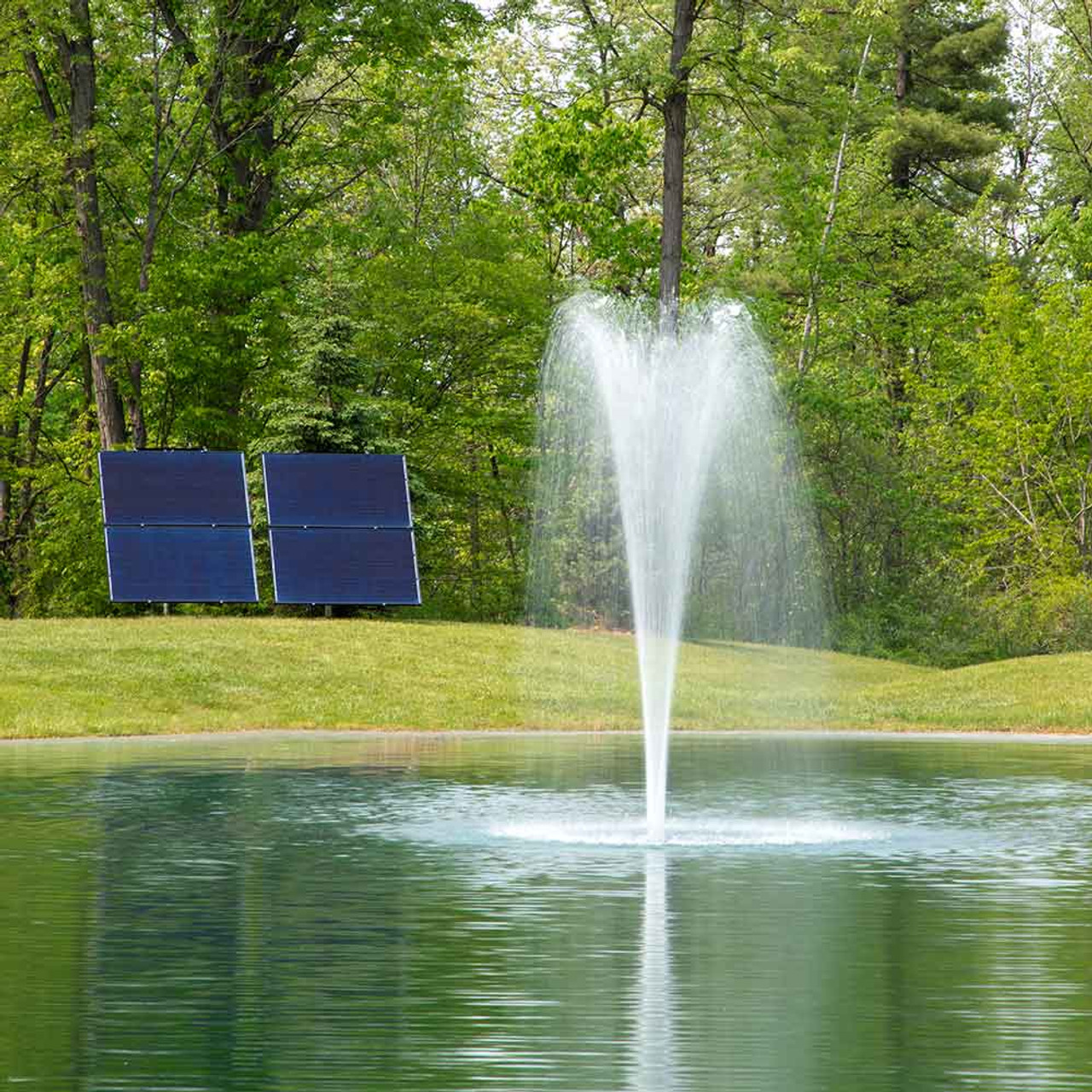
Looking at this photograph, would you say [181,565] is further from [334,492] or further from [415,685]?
[415,685]

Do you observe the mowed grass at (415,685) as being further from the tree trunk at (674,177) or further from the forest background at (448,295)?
the tree trunk at (674,177)

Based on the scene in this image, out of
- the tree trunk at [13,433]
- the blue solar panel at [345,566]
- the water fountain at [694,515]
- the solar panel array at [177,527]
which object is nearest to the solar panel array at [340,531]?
the blue solar panel at [345,566]

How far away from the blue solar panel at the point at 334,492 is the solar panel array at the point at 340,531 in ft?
0.05

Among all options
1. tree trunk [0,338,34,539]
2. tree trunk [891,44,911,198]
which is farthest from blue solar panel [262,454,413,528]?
tree trunk [891,44,911,198]

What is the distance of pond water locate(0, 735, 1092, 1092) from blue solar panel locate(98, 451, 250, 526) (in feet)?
49.0

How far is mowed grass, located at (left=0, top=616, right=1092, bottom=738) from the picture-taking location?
25891 mm

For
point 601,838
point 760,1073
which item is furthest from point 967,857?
point 760,1073

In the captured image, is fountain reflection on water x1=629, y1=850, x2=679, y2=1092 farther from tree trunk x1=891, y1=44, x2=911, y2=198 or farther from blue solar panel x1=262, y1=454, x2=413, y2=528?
tree trunk x1=891, y1=44, x2=911, y2=198

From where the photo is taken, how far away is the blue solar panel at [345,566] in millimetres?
32688

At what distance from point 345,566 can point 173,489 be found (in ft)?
10.2

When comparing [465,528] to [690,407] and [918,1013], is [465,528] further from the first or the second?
[918,1013]

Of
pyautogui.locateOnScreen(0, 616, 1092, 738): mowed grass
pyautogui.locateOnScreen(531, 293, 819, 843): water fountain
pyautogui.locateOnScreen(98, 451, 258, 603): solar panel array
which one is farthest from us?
pyautogui.locateOnScreen(531, 293, 819, 843): water fountain

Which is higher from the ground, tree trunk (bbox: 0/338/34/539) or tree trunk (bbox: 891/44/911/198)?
tree trunk (bbox: 891/44/911/198)

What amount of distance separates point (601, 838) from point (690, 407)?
25.5ft
